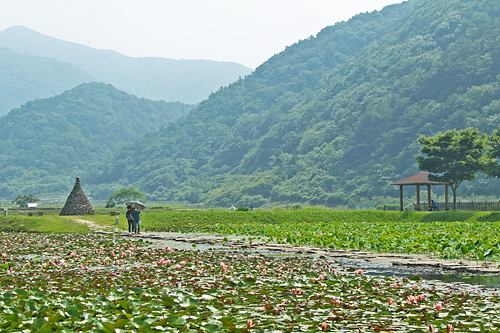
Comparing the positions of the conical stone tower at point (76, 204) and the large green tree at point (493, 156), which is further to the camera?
the large green tree at point (493, 156)

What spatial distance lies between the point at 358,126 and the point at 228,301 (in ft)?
368

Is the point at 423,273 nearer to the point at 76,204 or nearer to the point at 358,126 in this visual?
the point at 76,204

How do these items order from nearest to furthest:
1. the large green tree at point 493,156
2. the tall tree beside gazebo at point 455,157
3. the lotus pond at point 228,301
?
1. the lotus pond at point 228,301
2. the large green tree at point 493,156
3. the tall tree beside gazebo at point 455,157

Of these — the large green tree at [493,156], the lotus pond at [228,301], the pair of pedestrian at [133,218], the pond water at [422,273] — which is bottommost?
the pond water at [422,273]

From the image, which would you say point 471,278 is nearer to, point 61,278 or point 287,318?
point 287,318

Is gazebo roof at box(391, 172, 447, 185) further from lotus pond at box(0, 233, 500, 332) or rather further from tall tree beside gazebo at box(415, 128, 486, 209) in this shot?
lotus pond at box(0, 233, 500, 332)

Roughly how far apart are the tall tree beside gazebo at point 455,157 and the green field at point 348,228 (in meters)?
7.58

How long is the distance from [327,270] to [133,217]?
53.0 feet

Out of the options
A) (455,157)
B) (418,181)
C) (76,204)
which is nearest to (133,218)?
(76,204)

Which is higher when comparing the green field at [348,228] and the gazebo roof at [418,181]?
the gazebo roof at [418,181]

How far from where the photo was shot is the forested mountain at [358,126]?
329 feet

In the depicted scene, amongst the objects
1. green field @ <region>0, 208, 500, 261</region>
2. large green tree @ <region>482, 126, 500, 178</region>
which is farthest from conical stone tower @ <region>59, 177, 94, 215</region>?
large green tree @ <region>482, 126, 500, 178</region>

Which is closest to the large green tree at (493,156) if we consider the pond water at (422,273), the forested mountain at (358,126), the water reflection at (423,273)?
the pond water at (422,273)

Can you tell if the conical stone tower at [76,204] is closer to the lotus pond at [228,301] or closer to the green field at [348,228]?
the green field at [348,228]
